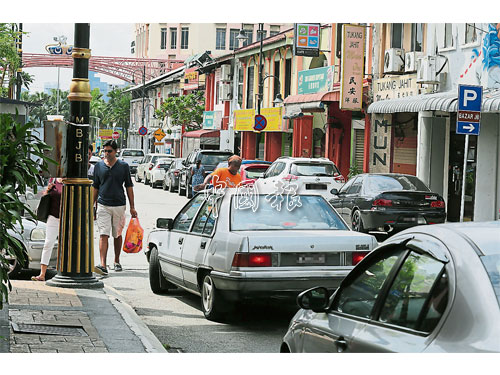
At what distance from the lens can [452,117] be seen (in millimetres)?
26250

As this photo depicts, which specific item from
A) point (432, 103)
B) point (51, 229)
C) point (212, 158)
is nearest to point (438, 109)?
point (432, 103)

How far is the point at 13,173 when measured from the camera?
241 inches

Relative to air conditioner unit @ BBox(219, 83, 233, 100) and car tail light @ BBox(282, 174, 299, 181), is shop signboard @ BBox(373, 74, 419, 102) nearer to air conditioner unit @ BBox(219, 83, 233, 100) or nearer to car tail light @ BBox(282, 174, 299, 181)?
car tail light @ BBox(282, 174, 299, 181)

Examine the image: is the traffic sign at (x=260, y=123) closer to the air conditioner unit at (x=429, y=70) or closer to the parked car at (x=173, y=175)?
the parked car at (x=173, y=175)

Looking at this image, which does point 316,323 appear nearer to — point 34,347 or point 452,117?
point 34,347

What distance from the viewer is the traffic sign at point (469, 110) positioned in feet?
58.2

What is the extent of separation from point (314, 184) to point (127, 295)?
1292 cm

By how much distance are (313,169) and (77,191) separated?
1400 centimetres

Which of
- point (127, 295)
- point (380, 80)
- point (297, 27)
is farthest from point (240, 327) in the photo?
point (297, 27)

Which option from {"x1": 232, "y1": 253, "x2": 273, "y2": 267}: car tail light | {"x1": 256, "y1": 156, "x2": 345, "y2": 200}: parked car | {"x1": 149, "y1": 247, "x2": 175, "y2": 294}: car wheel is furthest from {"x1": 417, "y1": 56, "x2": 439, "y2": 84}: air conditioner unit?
{"x1": 232, "y1": 253, "x2": 273, "y2": 267}: car tail light

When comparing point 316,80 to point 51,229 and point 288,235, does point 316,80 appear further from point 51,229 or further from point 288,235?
point 288,235

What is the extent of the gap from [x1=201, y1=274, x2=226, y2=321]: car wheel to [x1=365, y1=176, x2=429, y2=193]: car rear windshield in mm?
10364

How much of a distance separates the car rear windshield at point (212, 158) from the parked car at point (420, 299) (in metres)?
28.3

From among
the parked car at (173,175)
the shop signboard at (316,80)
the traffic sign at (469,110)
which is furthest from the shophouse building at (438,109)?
the parked car at (173,175)
